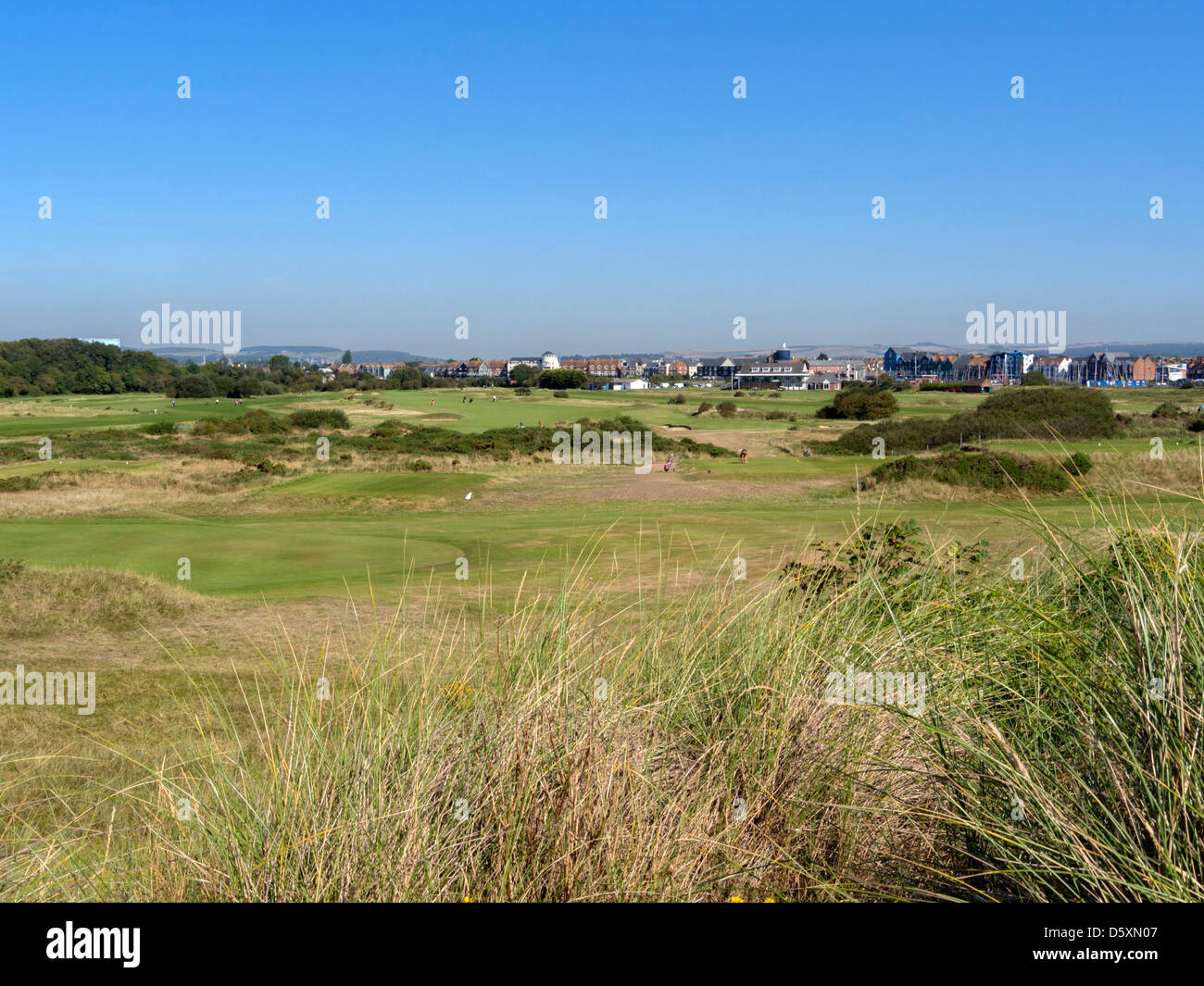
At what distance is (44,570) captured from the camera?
51.7 ft

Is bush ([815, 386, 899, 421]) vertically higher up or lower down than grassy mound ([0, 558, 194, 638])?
higher up

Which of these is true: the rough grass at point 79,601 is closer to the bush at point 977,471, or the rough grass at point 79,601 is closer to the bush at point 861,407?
the bush at point 977,471

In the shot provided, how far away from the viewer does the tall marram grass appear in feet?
8.78

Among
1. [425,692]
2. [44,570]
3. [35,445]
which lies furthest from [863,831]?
[35,445]

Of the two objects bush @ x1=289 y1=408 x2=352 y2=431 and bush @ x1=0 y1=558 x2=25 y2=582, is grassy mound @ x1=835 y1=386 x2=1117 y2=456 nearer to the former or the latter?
bush @ x1=289 y1=408 x2=352 y2=431

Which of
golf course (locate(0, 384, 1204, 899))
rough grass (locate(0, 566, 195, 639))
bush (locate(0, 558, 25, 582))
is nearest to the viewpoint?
golf course (locate(0, 384, 1204, 899))

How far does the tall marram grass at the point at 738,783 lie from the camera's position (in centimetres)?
268

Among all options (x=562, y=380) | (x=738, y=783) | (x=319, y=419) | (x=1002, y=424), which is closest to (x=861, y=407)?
(x=1002, y=424)

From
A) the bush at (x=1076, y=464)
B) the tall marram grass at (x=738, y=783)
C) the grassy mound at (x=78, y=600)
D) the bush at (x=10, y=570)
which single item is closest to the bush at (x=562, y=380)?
the bush at (x=1076, y=464)

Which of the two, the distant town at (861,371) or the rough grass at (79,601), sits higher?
the distant town at (861,371)

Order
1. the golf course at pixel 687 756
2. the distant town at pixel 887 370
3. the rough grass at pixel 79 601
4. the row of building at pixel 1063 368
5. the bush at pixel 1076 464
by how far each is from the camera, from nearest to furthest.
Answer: the golf course at pixel 687 756
the bush at pixel 1076 464
the rough grass at pixel 79 601
the row of building at pixel 1063 368
the distant town at pixel 887 370

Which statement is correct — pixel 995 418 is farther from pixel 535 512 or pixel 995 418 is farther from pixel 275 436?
pixel 275 436

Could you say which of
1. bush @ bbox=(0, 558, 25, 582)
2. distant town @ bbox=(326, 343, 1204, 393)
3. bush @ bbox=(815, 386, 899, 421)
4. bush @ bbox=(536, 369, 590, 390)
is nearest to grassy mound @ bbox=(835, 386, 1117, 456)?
bush @ bbox=(815, 386, 899, 421)
